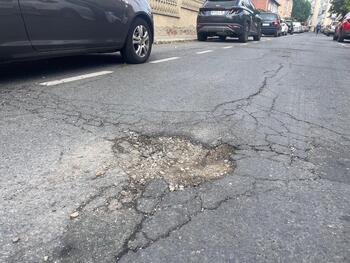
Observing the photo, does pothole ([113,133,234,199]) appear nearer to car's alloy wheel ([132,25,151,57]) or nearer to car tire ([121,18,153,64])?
car tire ([121,18,153,64])

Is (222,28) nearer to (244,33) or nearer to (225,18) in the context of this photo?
(225,18)

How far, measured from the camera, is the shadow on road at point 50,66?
5168 mm

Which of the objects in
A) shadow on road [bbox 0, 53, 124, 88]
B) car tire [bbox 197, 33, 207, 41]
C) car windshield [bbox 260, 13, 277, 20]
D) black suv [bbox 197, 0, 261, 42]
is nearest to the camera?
shadow on road [bbox 0, 53, 124, 88]

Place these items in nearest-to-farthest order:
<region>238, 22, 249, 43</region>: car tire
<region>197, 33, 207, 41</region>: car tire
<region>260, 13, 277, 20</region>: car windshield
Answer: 1. <region>238, 22, 249, 43</region>: car tire
2. <region>197, 33, 207, 41</region>: car tire
3. <region>260, 13, 277, 20</region>: car windshield

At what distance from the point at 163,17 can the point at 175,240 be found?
15.3 meters

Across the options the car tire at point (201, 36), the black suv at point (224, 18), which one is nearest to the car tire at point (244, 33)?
the black suv at point (224, 18)

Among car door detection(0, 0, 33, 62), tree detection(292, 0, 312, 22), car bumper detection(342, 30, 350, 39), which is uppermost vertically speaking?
car door detection(0, 0, 33, 62)

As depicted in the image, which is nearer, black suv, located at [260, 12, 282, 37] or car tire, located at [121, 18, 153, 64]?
car tire, located at [121, 18, 153, 64]

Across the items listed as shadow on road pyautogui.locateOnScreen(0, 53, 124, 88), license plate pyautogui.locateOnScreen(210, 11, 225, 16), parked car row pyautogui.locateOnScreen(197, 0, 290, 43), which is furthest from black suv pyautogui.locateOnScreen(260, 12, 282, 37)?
shadow on road pyautogui.locateOnScreen(0, 53, 124, 88)

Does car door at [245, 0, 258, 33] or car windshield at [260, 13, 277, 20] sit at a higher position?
car door at [245, 0, 258, 33]

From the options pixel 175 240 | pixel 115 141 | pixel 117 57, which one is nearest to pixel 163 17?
pixel 117 57

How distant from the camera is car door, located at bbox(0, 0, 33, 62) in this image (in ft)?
13.6

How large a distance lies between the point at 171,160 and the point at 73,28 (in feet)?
10.5

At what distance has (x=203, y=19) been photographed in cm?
1461
